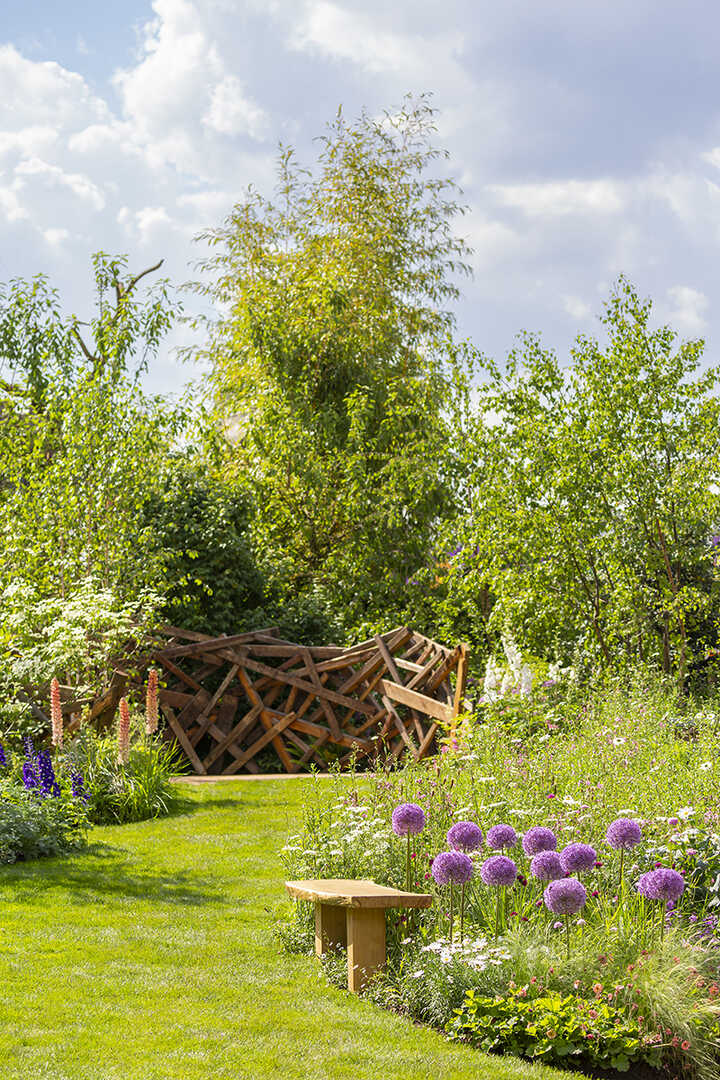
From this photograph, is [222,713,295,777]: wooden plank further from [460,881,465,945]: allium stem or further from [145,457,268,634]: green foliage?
[460,881,465,945]: allium stem

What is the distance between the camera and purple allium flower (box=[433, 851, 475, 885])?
4.18 metres

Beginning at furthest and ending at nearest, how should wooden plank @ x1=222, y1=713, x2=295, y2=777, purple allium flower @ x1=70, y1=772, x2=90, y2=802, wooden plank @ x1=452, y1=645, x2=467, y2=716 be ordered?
wooden plank @ x1=222, y1=713, x2=295, y2=777 → wooden plank @ x1=452, y1=645, x2=467, y2=716 → purple allium flower @ x1=70, y1=772, x2=90, y2=802

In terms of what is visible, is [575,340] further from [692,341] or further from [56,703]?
[56,703]

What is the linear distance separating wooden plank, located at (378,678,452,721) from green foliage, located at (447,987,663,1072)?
5.56m

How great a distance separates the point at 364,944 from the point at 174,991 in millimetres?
835

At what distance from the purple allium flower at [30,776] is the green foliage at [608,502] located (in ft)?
16.4

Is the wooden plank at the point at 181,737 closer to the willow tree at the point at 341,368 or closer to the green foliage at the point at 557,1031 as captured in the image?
the willow tree at the point at 341,368

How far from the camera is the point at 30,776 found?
280 inches

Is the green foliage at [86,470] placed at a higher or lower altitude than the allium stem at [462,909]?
higher

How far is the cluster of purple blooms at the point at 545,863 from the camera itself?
12.9ft

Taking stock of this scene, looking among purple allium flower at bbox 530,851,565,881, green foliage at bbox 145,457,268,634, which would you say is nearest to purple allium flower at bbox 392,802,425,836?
purple allium flower at bbox 530,851,565,881

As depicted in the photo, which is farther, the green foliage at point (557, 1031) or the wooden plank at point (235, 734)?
the wooden plank at point (235, 734)

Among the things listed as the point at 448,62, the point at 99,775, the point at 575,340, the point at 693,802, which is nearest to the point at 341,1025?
the point at 693,802

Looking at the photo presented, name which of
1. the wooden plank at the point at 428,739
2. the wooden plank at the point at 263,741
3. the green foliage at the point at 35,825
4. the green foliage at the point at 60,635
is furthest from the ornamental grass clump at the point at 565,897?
the wooden plank at the point at 263,741
